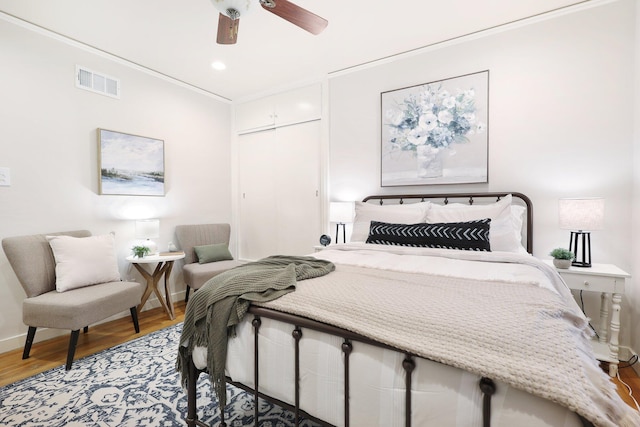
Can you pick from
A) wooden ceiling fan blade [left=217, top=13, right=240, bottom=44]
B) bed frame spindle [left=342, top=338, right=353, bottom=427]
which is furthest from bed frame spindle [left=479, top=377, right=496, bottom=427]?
wooden ceiling fan blade [left=217, top=13, right=240, bottom=44]

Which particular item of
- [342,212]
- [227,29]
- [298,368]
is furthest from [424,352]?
[342,212]

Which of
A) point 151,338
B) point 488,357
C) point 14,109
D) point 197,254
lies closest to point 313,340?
point 488,357

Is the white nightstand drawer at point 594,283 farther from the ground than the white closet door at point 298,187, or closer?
closer

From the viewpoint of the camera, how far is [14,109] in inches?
97.0

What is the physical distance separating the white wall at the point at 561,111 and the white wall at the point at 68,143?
2.98m

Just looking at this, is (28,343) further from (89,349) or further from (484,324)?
(484,324)

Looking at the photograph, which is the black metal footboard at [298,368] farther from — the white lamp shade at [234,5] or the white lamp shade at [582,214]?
the white lamp shade at [582,214]

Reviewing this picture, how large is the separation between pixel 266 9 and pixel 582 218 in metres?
2.53

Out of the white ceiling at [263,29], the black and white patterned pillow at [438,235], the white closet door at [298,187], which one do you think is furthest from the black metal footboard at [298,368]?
the white closet door at [298,187]

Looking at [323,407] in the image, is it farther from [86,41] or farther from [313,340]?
[86,41]

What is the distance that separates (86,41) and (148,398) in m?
3.14

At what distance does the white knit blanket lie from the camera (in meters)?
0.72

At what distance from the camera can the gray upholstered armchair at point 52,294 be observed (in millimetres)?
2133

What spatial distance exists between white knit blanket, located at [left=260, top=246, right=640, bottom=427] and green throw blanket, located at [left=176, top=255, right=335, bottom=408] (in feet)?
0.27
